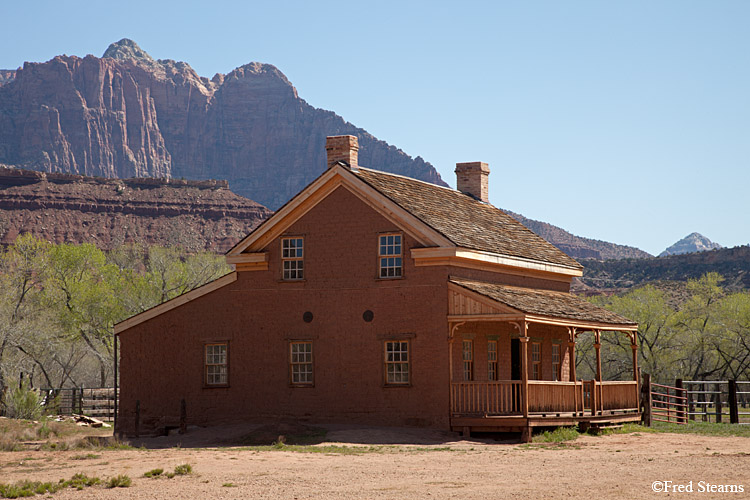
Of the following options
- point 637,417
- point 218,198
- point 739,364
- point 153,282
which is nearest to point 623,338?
point 739,364

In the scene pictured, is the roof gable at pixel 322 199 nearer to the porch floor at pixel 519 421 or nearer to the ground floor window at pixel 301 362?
the ground floor window at pixel 301 362

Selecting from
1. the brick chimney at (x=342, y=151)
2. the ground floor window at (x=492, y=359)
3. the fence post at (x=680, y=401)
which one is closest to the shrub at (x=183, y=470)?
the ground floor window at (x=492, y=359)

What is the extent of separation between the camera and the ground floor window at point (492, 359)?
98.8ft

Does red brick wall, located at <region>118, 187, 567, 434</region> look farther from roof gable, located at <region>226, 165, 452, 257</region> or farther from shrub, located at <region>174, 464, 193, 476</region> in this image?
shrub, located at <region>174, 464, 193, 476</region>

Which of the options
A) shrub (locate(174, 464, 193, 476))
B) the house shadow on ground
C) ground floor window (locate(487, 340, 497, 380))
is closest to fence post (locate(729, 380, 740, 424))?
ground floor window (locate(487, 340, 497, 380))

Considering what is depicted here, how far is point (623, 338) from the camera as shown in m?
54.8

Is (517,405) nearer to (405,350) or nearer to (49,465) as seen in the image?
(405,350)

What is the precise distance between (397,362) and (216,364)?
20.3ft

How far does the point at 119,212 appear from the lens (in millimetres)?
132875

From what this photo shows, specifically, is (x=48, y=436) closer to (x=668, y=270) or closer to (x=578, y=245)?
(x=668, y=270)

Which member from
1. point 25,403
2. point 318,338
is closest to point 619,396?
point 318,338

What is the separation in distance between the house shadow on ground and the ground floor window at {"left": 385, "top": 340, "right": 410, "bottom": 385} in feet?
4.66

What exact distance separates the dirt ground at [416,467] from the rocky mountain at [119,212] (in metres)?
101

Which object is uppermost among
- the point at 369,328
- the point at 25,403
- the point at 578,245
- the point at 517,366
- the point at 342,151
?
the point at 578,245
